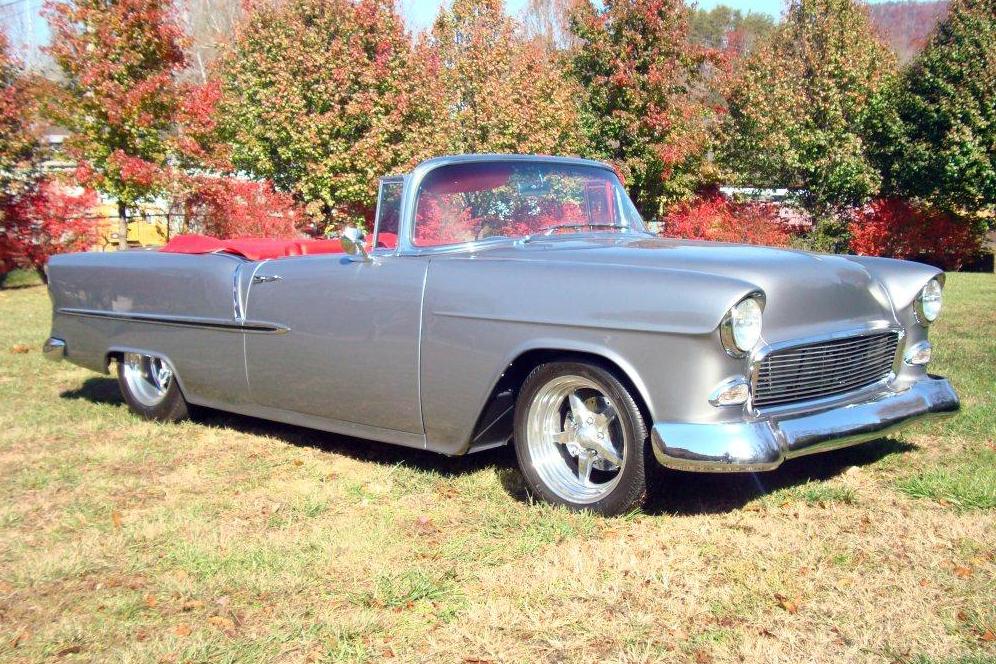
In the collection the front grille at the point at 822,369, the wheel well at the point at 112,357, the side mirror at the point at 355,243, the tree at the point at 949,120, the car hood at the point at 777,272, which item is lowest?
the wheel well at the point at 112,357

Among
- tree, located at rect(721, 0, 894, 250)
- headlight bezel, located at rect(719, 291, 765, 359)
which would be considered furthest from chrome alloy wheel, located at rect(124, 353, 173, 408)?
tree, located at rect(721, 0, 894, 250)

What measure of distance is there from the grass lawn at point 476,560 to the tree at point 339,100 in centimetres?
1210

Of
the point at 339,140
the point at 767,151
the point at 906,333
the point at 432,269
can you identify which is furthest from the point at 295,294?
the point at 767,151

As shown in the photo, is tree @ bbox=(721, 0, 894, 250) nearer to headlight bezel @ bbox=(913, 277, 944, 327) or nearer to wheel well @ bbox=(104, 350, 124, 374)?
headlight bezel @ bbox=(913, 277, 944, 327)

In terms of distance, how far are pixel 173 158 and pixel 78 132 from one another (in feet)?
5.83

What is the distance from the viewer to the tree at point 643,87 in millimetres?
20109

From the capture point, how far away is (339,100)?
17000 mm

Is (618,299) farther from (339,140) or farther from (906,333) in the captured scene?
(339,140)

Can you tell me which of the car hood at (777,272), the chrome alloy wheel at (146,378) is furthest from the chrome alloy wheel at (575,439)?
Answer: the chrome alloy wheel at (146,378)

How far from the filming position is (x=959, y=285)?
50.6 feet

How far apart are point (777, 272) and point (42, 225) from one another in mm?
16033

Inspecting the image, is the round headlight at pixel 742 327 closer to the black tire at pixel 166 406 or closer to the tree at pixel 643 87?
the black tire at pixel 166 406

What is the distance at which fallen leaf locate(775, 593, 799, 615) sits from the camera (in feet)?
9.80

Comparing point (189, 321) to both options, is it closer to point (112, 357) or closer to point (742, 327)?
point (112, 357)
